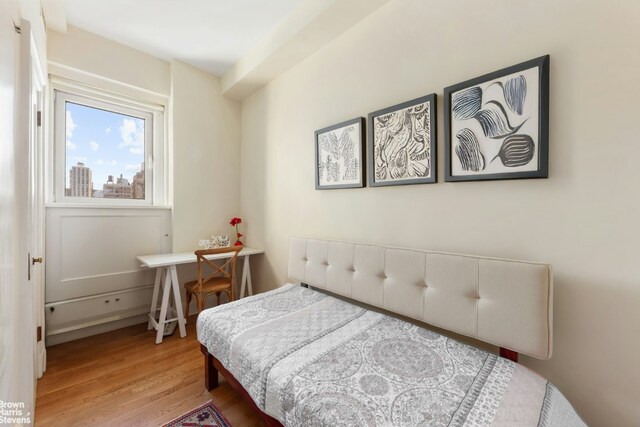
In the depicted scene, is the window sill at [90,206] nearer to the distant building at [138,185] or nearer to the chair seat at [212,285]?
the distant building at [138,185]

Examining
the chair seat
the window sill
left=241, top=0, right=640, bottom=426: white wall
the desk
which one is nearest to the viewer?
left=241, top=0, right=640, bottom=426: white wall

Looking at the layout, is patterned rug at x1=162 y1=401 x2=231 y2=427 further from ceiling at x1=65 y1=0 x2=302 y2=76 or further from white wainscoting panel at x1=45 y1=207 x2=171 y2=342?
ceiling at x1=65 y1=0 x2=302 y2=76

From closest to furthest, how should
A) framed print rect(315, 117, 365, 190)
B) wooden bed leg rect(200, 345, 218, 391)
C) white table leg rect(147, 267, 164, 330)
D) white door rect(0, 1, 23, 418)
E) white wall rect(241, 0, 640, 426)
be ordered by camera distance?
white door rect(0, 1, 23, 418)
white wall rect(241, 0, 640, 426)
wooden bed leg rect(200, 345, 218, 391)
framed print rect(315, 117, 365, 190)
white table leg rect(147, 267, 164, 330)

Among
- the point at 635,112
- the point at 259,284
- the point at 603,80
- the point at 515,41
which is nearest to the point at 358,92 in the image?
the point at 515,41

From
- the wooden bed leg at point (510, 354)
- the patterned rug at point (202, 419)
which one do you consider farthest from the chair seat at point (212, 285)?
the wooden bed leg at point (510, 354)

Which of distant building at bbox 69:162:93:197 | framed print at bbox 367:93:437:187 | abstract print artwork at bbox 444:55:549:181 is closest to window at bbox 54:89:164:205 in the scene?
distant building at bbox 69:162:93:197

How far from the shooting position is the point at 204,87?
299 cm

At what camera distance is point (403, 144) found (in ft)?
5.57

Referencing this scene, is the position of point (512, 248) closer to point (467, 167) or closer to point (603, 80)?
point (467, 167)

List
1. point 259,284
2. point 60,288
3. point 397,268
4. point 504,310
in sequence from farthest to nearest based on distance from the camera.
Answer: point 259,284 → point 60,288 → point 397,268 → point 504,310

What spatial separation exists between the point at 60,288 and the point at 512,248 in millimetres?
3323

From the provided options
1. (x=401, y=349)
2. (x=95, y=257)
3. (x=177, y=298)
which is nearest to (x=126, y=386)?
(x=177, y=298)

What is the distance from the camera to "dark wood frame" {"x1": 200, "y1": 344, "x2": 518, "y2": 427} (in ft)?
3.93

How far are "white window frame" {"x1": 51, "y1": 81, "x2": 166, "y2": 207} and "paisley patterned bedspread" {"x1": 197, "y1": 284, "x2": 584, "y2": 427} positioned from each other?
5.96 ft
